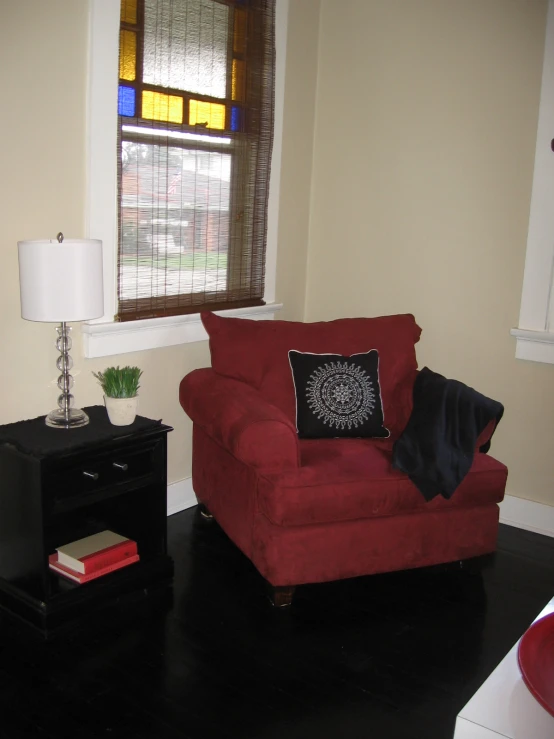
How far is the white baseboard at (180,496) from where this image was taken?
328cm

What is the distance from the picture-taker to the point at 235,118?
3273mm

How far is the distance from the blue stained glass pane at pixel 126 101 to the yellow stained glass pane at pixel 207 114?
0.30 metres

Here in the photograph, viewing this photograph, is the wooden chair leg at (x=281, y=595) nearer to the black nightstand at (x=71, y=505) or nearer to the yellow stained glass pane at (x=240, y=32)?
the black nightstand at (x=71, y=505)

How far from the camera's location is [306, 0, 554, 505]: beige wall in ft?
10.4

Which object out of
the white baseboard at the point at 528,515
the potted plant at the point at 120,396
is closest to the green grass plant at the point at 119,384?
the potted plant at the point at 120,396

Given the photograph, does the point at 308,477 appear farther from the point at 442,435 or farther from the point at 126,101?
the point at 126,101

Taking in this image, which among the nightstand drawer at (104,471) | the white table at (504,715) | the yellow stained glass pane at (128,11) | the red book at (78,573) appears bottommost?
the red book at (78,573)

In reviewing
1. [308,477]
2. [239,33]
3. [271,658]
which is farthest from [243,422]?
[239,33]

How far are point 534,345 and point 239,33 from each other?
1826 millimetres

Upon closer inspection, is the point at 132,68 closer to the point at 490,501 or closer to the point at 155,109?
the point at 155,109

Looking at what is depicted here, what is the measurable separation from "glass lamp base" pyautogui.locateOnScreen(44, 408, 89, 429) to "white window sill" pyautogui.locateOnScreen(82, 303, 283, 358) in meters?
0.34

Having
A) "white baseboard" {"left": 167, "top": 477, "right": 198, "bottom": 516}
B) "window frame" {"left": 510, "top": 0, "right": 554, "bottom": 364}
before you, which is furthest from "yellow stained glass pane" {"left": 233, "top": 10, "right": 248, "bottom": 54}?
"white baseboard" {"left": 167, "top": 477, "right": 198, "bottom": 516}

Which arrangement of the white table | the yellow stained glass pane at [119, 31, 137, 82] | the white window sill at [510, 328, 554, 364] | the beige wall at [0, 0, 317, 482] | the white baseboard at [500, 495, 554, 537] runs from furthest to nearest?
the white baseboard at [500, 495, 554, 537] < the white window sill at [510, 328, 554, 364] < the yellow stained glass pane at [119, 31, 137, 82] < the beige wall at [0, 0, 317, 482] < the white table

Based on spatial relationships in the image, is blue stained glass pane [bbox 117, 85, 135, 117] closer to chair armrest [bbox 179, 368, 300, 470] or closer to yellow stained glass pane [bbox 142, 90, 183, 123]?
yellow stained glass pane [bbox 142, 90, 183, 123]
